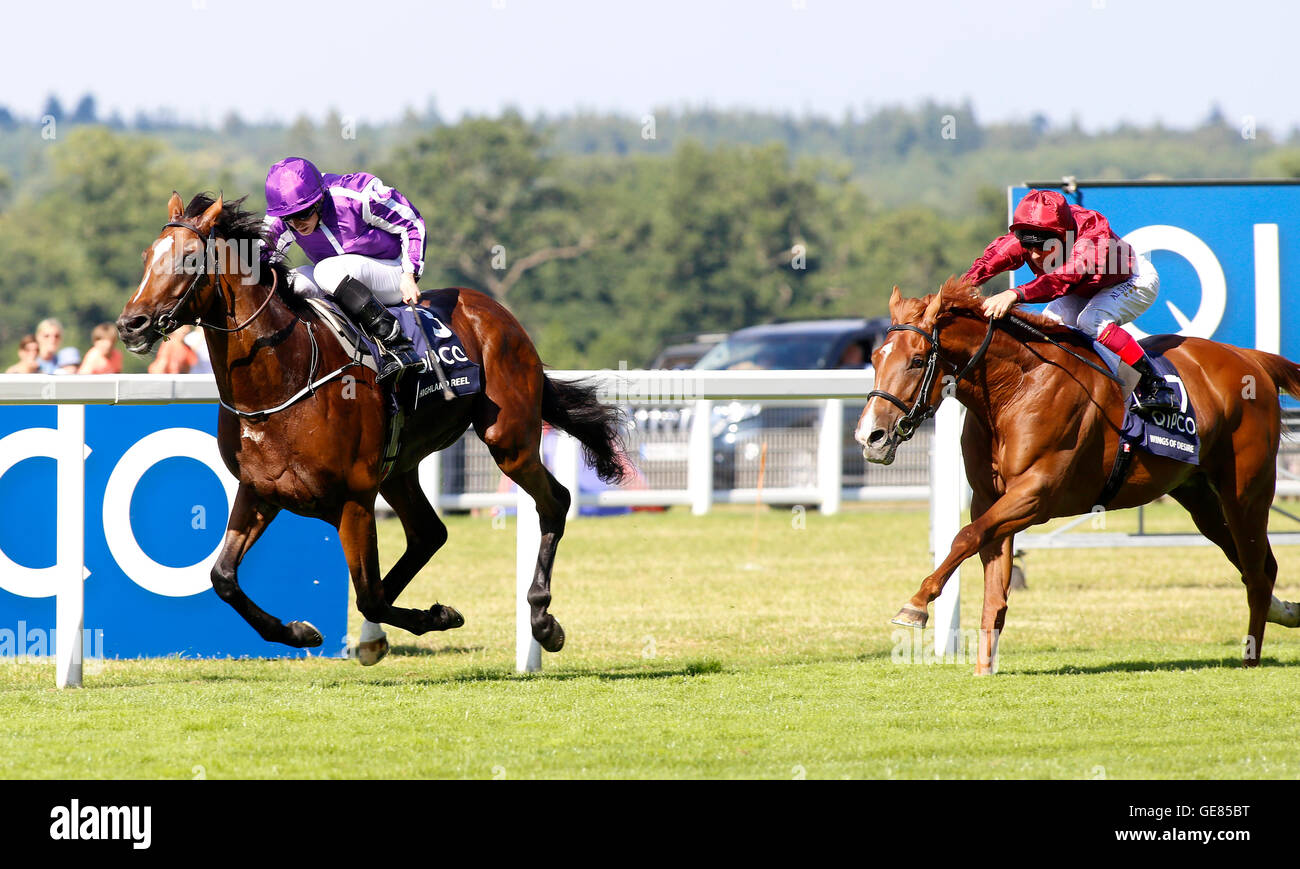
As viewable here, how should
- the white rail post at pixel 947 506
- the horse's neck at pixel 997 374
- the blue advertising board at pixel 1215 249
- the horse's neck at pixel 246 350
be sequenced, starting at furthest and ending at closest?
1. the blue advertising board at pixel 1215 249
2. the white rail post at pixel 947 506
3. the horse's neck at pixel 997 374
4. the horse's neck at pixel 246 350

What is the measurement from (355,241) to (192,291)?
1.02 metres

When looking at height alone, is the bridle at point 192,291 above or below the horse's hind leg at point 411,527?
above

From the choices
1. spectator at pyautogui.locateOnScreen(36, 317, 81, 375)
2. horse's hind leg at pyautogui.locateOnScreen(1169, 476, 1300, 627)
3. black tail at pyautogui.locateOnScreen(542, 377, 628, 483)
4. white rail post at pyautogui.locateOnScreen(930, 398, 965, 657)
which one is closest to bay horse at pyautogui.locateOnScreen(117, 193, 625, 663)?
black tail at pyautogui.locateOnScreen(542, 377, 628, 483)

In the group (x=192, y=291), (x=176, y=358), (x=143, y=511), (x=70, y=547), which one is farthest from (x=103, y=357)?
(x=192, y=291)

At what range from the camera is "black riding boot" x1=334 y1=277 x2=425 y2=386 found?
20.7 ft

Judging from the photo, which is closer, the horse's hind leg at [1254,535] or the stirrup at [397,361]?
the stirrup at [397,361]

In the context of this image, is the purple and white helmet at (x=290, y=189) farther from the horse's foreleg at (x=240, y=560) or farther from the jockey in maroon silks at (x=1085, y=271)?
the jockey in maroon silks at (x=1085, y=271)

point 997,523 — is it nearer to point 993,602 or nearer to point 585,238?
point 993,602

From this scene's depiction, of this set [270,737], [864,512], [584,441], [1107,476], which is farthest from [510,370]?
[864,512]

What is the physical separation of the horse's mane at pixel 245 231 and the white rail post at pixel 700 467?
10397 mm

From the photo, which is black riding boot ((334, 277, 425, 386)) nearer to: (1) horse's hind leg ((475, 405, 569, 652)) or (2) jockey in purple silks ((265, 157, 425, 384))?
(2) jockey in purple silks ((265, 157, 425, 384))

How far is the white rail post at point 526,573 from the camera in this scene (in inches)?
281

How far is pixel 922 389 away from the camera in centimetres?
627

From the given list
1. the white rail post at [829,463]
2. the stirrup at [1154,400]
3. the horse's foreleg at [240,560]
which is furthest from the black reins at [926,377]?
the white rail post at [829,463]
